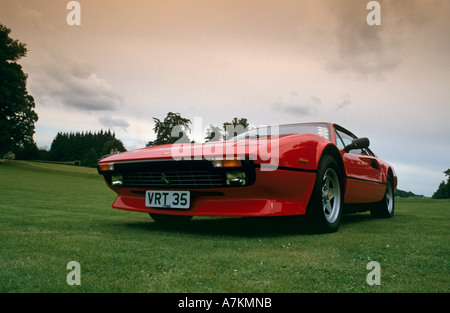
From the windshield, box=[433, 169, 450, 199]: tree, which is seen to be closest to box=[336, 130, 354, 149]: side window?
the windshield

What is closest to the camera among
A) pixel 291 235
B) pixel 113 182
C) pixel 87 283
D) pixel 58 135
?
pixel 87 283

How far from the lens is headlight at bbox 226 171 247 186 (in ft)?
9.23

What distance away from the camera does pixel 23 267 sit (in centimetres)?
176

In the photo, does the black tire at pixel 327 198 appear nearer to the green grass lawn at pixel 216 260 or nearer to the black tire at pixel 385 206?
the green grass lawn at pixel 216 260

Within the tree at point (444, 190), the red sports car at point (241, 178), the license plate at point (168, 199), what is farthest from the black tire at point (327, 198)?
the tree at point (444, 190)

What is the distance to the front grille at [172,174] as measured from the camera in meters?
2.92

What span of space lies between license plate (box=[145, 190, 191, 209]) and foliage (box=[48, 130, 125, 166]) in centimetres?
7032

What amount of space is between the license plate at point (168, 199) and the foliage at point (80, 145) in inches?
2768

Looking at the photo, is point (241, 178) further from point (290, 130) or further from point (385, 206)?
point (385, 206)
